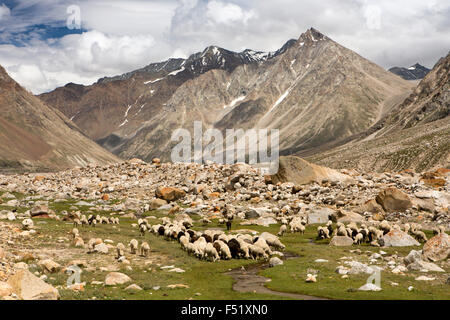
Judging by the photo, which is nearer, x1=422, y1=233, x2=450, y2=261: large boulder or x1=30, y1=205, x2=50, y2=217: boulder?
x1=422, y1=233, x2=450, y2=261: large boulder

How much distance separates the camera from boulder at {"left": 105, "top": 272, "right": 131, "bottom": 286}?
28447mm

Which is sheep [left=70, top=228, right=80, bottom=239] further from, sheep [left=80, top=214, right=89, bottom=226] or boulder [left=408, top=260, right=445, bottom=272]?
boulder [left=408, top=260, right=445, bottom=272]

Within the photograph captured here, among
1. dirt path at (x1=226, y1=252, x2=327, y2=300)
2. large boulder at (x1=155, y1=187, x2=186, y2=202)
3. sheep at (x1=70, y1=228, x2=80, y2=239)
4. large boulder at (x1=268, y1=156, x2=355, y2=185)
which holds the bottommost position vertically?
dirt path at (x1=226, y1=252, x2=327, y2=300)

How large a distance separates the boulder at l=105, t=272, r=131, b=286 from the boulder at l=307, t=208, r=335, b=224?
4322 cm

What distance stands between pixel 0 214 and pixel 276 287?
4571cm

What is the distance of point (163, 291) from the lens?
26.9 meters

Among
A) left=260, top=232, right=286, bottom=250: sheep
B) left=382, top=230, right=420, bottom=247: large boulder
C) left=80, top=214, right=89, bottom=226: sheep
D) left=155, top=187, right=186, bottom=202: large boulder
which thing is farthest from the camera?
left=155, top=187, right=186, bottom=202: large boulder

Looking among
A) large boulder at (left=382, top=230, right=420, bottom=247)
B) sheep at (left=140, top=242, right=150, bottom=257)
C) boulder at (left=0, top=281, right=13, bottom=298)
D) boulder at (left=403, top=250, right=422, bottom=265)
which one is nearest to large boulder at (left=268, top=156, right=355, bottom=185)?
large boulder at (left=382, top=230, right=420, bottom=247)

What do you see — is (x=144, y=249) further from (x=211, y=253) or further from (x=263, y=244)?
(x=263, y=244)

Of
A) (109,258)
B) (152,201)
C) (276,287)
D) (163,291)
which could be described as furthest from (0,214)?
(276,287)

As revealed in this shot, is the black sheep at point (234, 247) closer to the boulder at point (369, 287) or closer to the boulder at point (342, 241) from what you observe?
the boulder at point (342, 241)

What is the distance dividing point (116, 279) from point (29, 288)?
7.30m

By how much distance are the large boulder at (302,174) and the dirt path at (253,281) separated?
51.7 meters

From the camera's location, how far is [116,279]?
95.1 feet
